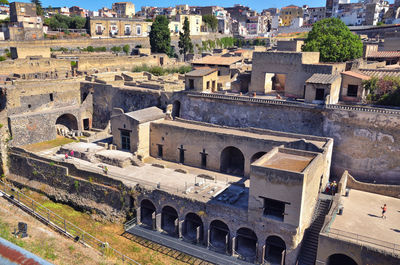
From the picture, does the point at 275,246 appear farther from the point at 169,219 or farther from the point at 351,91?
the point at 351,91

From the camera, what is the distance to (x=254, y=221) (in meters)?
22.1

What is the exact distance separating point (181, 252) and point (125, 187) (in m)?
6.80

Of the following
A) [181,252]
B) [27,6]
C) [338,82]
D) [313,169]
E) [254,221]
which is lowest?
[181,252]

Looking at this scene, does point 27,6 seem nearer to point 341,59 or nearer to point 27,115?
point 27,115

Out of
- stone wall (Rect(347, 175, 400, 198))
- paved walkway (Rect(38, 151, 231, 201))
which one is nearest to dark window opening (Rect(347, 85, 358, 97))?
stone wall (Rect(347, 175, 400, 198))

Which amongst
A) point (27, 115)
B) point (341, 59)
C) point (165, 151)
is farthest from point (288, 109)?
point (27, 115)

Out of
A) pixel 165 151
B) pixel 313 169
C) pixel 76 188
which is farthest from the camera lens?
pixel 165 151

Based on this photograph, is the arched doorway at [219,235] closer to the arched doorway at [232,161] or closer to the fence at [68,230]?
the fence at [68,230]

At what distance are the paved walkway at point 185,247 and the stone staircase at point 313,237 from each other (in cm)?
357

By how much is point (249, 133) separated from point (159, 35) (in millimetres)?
44023

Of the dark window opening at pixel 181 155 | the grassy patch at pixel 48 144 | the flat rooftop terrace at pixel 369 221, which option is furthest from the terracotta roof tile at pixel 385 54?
the grassy patch at pixel 48 144

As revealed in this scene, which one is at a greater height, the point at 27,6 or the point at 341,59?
the point at 27,6

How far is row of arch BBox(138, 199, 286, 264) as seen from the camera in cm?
2261

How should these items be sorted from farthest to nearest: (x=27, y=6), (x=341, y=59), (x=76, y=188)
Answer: (x=27, y=6)
(x=341, y=59)
(x=76, y=188)
